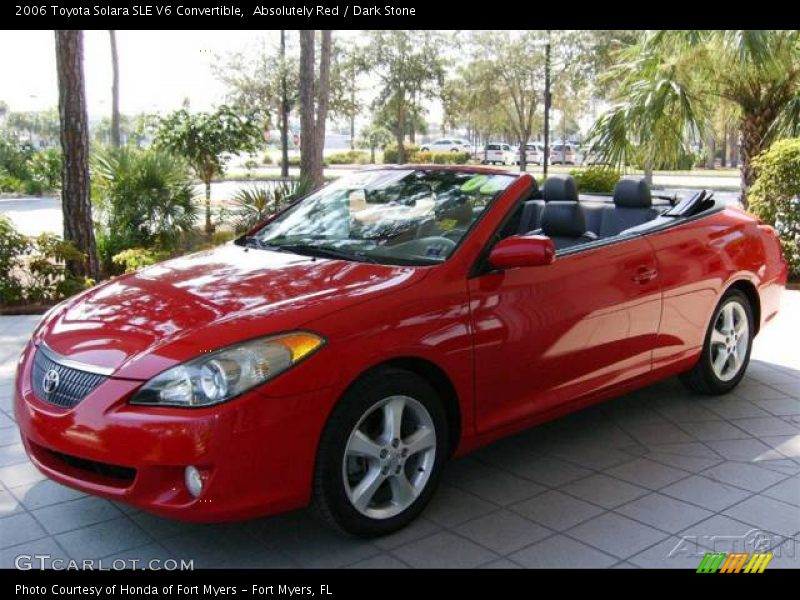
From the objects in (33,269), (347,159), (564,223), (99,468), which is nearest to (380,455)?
(99,468)

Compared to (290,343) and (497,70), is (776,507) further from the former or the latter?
(497,70)

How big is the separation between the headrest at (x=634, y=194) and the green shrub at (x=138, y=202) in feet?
22.7

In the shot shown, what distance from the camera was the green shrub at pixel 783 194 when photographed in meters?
9.46

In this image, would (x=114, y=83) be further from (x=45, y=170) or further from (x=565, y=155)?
(x=565, y=155)

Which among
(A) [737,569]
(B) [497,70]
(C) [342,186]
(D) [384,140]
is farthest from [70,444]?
(D) [384,140]

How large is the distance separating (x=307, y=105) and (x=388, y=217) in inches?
397

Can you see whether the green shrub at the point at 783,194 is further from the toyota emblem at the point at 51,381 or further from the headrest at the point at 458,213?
the toyota emblem at the point at 51,381

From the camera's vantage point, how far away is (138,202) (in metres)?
10.8

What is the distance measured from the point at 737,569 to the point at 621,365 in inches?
55.1

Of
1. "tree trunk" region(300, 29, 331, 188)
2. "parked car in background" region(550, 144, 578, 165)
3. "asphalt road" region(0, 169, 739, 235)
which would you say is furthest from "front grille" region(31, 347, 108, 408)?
"parked car in background" region(550, 144, 578, 165)

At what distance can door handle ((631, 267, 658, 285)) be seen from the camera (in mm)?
4527

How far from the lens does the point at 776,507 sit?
383 cm

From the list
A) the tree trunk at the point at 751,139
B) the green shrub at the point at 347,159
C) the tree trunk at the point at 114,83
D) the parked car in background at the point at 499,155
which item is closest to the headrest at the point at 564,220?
the tree trunk at the point at 751,139
